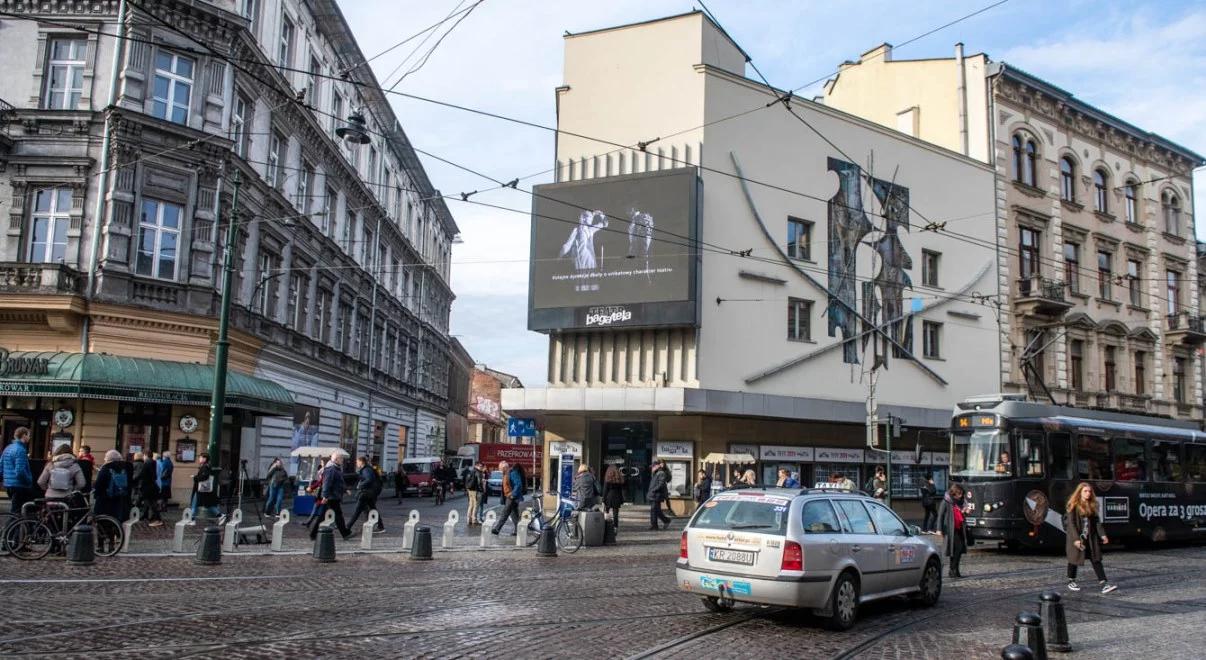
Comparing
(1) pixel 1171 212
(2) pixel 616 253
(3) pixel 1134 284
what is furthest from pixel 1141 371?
(2) pixel 616 253

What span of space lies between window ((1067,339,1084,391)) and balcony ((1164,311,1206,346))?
261 inches

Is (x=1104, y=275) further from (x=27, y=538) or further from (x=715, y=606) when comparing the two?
(x=27, y=538)

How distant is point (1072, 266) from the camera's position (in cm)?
3788

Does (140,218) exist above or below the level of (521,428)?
above

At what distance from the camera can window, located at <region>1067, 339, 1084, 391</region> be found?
37031 mm

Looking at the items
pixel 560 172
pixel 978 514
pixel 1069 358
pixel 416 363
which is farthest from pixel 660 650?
pixel 416 363

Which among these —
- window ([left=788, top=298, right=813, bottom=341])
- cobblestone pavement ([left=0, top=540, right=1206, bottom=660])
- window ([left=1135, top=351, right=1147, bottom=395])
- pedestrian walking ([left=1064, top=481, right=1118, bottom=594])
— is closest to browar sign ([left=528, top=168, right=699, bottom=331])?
window ([left=788, top=298, right=813, bottom=341])

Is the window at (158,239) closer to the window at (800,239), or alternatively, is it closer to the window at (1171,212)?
the window at (800,239)

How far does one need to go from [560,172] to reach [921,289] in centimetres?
1313

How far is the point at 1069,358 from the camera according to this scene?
1459 inches

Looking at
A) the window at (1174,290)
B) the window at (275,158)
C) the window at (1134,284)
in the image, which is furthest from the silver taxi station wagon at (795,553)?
the window at (1174,290)

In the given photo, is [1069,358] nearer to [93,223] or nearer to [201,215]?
[201,215]

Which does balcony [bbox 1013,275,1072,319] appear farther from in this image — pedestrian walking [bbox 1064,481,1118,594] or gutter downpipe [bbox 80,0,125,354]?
gutter downpipe [bbox 80,0,125,354]

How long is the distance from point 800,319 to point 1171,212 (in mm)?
24214
